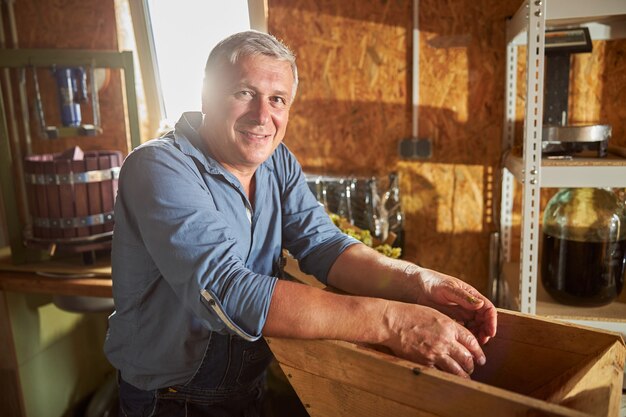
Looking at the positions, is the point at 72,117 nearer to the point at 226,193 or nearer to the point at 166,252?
the point at 226,193

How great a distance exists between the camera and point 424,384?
779 millimetres

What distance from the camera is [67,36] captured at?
8.22 feet

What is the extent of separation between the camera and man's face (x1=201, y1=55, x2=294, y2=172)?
1131 millimetres

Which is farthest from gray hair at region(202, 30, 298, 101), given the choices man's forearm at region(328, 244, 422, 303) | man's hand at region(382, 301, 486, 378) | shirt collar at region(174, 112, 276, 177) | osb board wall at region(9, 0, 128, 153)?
osb board wall at region(9, 0, 128, 153)

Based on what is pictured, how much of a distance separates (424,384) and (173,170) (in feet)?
2.03

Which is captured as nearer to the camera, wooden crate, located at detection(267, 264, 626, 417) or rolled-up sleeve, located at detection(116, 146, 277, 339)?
wooden crate, located at detection(267, 264, 626, 417)

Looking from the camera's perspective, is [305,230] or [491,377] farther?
[305,230]

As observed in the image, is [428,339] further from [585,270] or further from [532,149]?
[585,270]

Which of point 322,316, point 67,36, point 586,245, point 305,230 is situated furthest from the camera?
point 67,36

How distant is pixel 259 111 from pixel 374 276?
18.2 inches

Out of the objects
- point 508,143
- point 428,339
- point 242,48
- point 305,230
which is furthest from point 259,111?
point 508,143

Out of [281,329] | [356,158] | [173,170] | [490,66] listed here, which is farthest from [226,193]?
[490,66]

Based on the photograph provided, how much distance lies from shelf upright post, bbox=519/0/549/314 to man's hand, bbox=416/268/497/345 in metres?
0.57

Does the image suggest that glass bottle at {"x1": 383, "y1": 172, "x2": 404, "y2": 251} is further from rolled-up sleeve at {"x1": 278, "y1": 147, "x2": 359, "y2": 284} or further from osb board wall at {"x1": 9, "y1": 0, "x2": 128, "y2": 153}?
osb board wall at {"x1": 9, "y1": 0, "x2": 128, "y2": 153}
